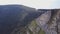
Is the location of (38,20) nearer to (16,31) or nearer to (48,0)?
(16,31)

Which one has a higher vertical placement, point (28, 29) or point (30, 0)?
point (30, 0)

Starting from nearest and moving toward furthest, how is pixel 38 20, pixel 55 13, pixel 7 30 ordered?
1. pixel 7 30
2. pixel 38 20
3. pixel 55 13

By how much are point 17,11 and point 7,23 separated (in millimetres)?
115

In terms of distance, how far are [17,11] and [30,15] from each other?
0.30 feet

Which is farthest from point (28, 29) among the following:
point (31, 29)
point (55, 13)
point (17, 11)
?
point (55, 13)

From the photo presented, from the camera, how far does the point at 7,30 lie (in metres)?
0.65

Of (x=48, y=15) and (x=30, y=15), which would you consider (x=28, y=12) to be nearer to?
(x=30, y=15)

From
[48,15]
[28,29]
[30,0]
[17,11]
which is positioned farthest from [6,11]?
[30,0]

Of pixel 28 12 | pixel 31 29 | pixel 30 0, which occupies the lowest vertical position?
pixel 31 29

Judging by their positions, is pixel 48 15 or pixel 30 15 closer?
pixel 30 15

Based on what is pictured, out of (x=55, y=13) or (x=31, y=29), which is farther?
(x=55, y=13)

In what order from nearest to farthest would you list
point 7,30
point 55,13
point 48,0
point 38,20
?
point 7,30, point 38,20, point 55,13, point 48,0

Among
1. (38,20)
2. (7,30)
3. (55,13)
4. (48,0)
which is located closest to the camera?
(7,30)

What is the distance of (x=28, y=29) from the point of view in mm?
728
